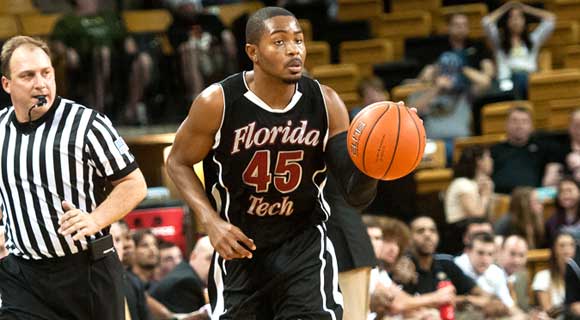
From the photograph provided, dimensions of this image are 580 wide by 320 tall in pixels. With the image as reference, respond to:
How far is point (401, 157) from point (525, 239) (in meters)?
5.96

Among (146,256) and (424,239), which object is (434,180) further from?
(146,256)

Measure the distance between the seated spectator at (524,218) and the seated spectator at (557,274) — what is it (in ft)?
3.21

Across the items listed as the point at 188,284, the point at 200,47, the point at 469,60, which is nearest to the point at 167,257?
the point at 188,284

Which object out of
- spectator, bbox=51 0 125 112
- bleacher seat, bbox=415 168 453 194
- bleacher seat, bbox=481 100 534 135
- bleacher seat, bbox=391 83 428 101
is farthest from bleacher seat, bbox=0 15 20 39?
bleacher seat, bbox=481 100 534 135

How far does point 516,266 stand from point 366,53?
5484 millimetres

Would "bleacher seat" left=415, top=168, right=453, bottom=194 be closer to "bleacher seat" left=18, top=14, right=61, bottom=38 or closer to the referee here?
"bleacher seat" left=18, top=14, right=61, bottom=38

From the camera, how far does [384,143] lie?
538cm

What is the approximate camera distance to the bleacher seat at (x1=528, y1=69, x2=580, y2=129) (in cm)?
1389

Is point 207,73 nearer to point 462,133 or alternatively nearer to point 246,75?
point 462,133

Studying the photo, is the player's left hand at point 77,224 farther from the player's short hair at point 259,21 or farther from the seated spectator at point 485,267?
the seated spectator at point 485,267

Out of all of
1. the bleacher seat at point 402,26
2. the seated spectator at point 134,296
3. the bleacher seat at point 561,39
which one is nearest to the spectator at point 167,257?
the seated spectator at point 134,296

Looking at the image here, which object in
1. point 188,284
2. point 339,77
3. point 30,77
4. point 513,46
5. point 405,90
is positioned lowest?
point 188,284

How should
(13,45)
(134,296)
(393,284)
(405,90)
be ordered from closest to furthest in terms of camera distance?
1. (13,45)
2. (134,296)
3. (393,284)
4. (405,90)

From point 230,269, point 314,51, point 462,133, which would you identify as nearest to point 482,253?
point 462,133
